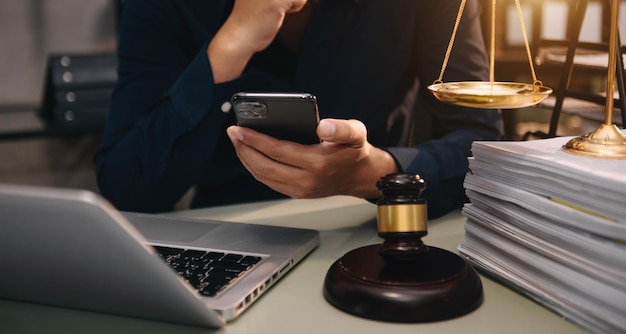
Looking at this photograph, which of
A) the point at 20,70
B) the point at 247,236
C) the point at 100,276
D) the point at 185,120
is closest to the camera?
the point at 100,276

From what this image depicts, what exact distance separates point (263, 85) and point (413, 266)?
27.0 inches

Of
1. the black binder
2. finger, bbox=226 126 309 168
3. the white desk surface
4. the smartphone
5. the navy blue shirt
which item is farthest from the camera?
the black binder

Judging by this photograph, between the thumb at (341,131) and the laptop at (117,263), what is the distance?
5.1 inches

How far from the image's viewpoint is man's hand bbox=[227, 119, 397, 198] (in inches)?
32.2

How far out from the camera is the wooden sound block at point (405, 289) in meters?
0.59

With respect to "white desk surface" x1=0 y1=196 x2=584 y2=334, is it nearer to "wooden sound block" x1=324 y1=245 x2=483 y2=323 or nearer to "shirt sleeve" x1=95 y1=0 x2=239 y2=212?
"wooden sound block" x1=324 y1=245 x2=483 y2=323

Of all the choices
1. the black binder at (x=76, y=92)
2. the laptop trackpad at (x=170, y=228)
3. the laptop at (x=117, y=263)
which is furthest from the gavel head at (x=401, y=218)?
the black binder at (x=76, y=92)

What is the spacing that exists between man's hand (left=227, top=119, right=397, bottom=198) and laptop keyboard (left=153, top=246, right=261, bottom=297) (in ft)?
0.54

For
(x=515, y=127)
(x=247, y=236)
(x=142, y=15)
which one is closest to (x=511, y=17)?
(x=515, y=127)

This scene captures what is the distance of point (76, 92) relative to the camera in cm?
260

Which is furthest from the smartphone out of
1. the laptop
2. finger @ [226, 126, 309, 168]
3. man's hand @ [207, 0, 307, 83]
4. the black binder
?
the black binder

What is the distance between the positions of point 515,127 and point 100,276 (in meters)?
0.99

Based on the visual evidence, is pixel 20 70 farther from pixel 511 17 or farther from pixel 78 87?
pixel 511 17

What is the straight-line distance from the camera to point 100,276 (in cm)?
56
